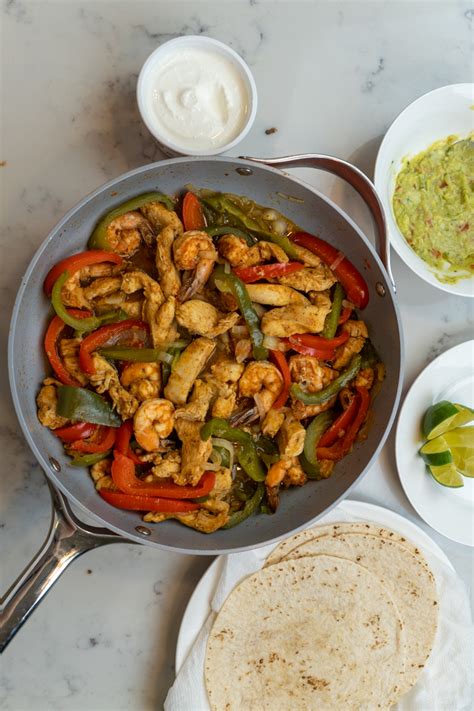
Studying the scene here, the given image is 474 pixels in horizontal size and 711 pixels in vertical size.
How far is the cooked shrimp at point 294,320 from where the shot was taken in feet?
8.35

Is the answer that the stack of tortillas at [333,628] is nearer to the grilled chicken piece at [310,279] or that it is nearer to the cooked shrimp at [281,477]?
the cooked shrimp at [281,477]

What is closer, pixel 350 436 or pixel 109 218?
pixel 109 218

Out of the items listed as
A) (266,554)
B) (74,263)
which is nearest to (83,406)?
(74,263)

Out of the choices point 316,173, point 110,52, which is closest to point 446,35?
point 316,173

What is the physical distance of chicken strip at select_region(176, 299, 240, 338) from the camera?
249 cm

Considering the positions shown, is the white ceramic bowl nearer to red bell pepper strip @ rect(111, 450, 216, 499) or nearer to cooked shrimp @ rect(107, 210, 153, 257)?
cooked shrimp @ rect(107, 210, 153, 257)

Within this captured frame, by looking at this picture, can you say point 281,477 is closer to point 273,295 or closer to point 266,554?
point 266,554

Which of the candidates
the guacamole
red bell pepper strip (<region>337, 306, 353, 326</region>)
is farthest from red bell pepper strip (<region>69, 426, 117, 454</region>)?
the guacamole

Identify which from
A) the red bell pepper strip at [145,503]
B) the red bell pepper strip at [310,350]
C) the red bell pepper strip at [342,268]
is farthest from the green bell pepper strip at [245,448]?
the red bell pepper strip at [342,268]

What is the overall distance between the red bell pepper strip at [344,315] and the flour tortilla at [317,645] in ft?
3.48

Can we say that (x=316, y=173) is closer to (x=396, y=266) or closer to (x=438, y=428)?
(x=396, y=266)

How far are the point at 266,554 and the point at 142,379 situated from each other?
41.0 inches

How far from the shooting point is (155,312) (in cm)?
251

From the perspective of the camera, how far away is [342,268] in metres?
2.64
